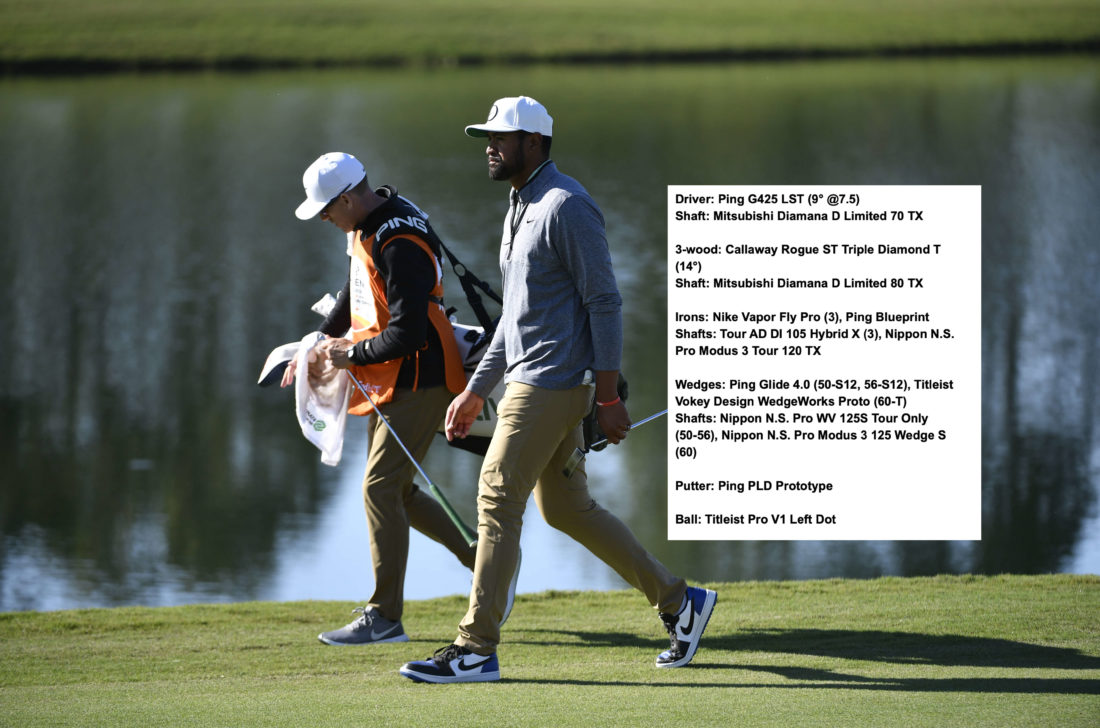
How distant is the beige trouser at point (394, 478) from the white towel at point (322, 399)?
0.22m

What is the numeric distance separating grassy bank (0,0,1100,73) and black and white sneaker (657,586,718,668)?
54.1 meters

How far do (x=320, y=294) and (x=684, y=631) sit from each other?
14.3 meters

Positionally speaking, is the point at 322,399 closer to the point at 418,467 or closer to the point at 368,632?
the point at 418,467

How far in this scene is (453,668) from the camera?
16.7ft

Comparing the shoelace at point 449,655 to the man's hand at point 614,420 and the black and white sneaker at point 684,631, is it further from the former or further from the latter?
the man's hand at point 614,420

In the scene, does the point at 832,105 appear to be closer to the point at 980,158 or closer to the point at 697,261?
the point at 980,158

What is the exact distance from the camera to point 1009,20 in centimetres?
6184

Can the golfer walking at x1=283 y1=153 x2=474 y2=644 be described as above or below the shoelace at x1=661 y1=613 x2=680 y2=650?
above

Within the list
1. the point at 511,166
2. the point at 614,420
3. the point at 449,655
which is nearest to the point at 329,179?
the point at 511,166

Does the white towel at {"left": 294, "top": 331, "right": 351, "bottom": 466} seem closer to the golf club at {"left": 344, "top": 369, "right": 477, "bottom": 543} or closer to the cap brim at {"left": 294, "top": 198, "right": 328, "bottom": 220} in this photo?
the golf club at {"left": 344, "top": 369, "right": 477, "bottom": 543}

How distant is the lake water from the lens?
10234 millimetres

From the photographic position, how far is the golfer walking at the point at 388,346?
5.80 metres

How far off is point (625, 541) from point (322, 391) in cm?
158

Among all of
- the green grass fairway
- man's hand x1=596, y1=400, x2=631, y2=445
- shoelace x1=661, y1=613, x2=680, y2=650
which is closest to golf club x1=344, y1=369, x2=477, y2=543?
the green grass fairway
